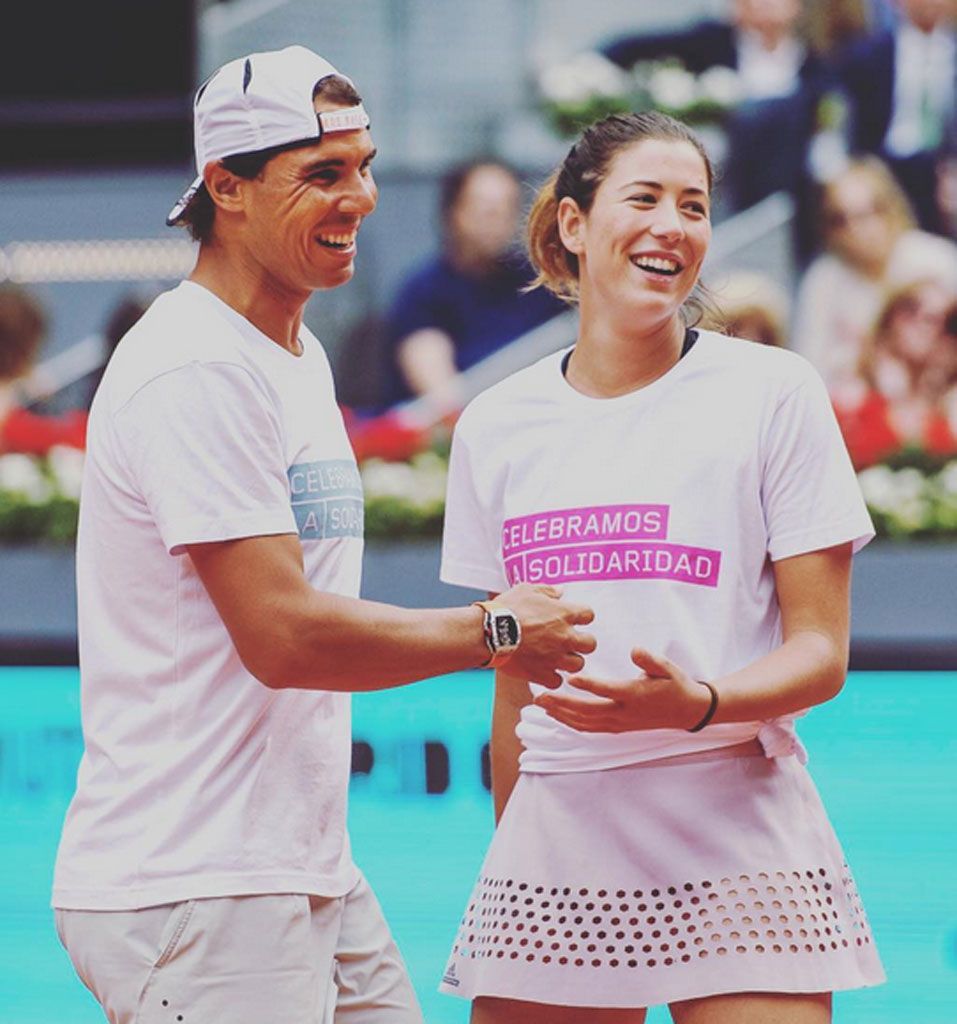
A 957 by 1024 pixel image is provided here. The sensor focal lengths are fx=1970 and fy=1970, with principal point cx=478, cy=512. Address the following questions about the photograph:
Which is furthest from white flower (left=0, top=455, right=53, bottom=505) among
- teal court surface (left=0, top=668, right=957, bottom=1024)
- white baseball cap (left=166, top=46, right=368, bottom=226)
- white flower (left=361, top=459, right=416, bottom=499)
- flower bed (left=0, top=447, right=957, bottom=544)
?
white baseball cap (left=166, top=46, right=368, bottom=226)

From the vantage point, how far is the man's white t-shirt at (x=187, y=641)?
229 cm

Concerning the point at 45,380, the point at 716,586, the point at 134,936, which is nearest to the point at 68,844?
the point at 134,936

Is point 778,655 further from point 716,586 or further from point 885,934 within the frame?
point 885,934

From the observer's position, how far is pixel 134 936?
7.57 feet

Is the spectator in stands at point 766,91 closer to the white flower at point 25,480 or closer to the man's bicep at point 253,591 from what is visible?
the white flower at point 25,480

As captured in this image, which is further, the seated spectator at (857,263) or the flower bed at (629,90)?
→ the flower bed at (629,90)

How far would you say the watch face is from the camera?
243 centimetres

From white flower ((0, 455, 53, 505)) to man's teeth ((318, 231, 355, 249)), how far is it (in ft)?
12.6

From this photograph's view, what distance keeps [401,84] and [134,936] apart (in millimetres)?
7667

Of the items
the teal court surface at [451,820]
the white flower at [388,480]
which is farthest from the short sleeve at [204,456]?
the white flower at [388,480]

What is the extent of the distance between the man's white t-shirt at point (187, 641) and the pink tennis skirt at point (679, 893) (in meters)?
0.33

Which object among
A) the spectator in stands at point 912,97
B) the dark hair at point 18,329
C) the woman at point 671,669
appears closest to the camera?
the woman at point 671,669

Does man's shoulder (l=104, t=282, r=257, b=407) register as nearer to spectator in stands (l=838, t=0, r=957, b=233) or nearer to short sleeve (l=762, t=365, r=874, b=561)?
short sleeve (l=762, t=365, r=874, b=561)

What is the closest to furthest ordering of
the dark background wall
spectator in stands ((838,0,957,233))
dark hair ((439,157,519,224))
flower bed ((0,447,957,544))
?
→ 1. flower bed ((0,447,957,544))
2. spectator in stands ((838,0,957,233))
3. dark hair ((439,157,519,224))
4. the dark background wall
